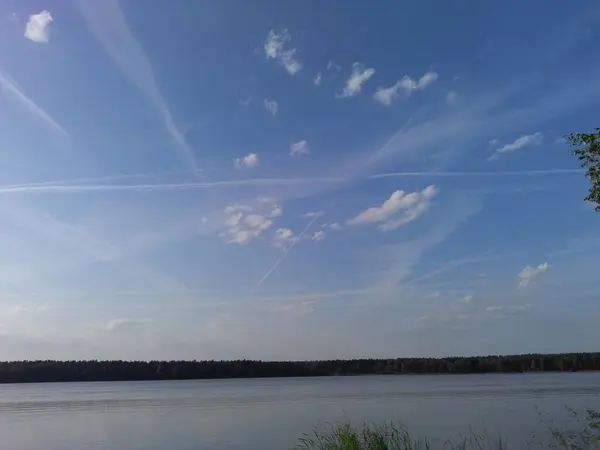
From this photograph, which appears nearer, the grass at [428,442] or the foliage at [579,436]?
the grass at [428,442]

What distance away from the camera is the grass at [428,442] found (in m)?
15.1

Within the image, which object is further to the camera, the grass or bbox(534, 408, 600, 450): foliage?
bbox(534, 408, 600, 450): foliage

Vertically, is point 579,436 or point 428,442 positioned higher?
point 579,436

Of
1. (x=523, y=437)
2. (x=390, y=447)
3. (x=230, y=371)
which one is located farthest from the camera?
(x=230, y=371)

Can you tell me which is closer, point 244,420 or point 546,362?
point 244,420

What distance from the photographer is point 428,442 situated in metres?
22.7

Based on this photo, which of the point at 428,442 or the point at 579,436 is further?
the point at 428,442

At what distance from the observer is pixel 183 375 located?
130m

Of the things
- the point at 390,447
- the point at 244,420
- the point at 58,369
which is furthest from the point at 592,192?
the point at 58,369

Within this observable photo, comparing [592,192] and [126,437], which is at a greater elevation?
[592,192]

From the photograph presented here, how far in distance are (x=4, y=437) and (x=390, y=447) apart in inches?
882

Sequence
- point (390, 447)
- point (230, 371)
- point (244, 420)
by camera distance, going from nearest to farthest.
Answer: point (390, 447) → point (244, 420) → point (230, 371)

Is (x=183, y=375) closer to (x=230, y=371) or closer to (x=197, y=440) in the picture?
(x=230, y=371)

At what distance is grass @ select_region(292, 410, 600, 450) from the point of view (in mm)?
15102
